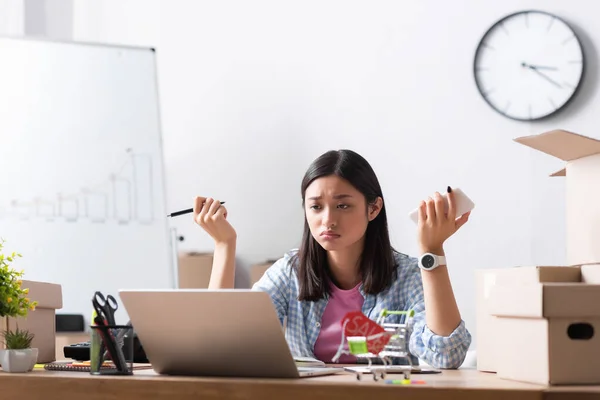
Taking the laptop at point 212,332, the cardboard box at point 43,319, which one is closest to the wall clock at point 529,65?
the cardboard box at point 43,319

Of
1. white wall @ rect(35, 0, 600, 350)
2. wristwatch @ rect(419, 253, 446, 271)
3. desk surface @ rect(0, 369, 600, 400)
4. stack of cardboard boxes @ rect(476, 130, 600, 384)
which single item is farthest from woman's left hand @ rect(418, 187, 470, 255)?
white wall @ rect(35, 0, 600, 350)

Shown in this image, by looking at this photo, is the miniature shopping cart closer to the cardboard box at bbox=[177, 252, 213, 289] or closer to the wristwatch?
the wristwatch

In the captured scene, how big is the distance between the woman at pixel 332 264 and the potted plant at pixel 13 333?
1.80 ft

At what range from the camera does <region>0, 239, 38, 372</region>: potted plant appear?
1.28 m

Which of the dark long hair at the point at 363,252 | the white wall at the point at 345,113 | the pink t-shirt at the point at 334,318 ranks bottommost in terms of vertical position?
the pink t-shirt at the point at 334,318

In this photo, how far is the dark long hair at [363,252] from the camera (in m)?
1.89

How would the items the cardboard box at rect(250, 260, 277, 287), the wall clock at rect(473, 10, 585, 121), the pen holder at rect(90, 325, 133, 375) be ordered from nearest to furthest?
the pen holder at rect(90, 325, 133, 375)
the wall clock at rect(473, 10, 585, 121)
the cardboard box at rect(250, 260, 277, 287)

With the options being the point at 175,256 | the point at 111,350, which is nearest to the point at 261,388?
the point at 111,350

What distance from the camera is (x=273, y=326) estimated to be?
106cm

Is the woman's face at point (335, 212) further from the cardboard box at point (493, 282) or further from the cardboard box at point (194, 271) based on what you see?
the cardboard box at point (194, 271)

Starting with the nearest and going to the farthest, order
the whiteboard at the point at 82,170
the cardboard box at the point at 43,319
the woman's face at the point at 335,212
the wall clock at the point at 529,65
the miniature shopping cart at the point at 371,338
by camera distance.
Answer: the miniature shopping cart at the point at 371,338
the cardboard box at the point at 43,319
the woman's face at the point at 335,212
the wall clock at the point at 529,65
the whiteboard at the point at 82,170

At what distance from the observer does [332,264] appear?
6.43 ft

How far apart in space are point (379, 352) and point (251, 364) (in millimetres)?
175

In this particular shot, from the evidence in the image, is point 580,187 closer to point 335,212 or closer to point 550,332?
point 550,332
